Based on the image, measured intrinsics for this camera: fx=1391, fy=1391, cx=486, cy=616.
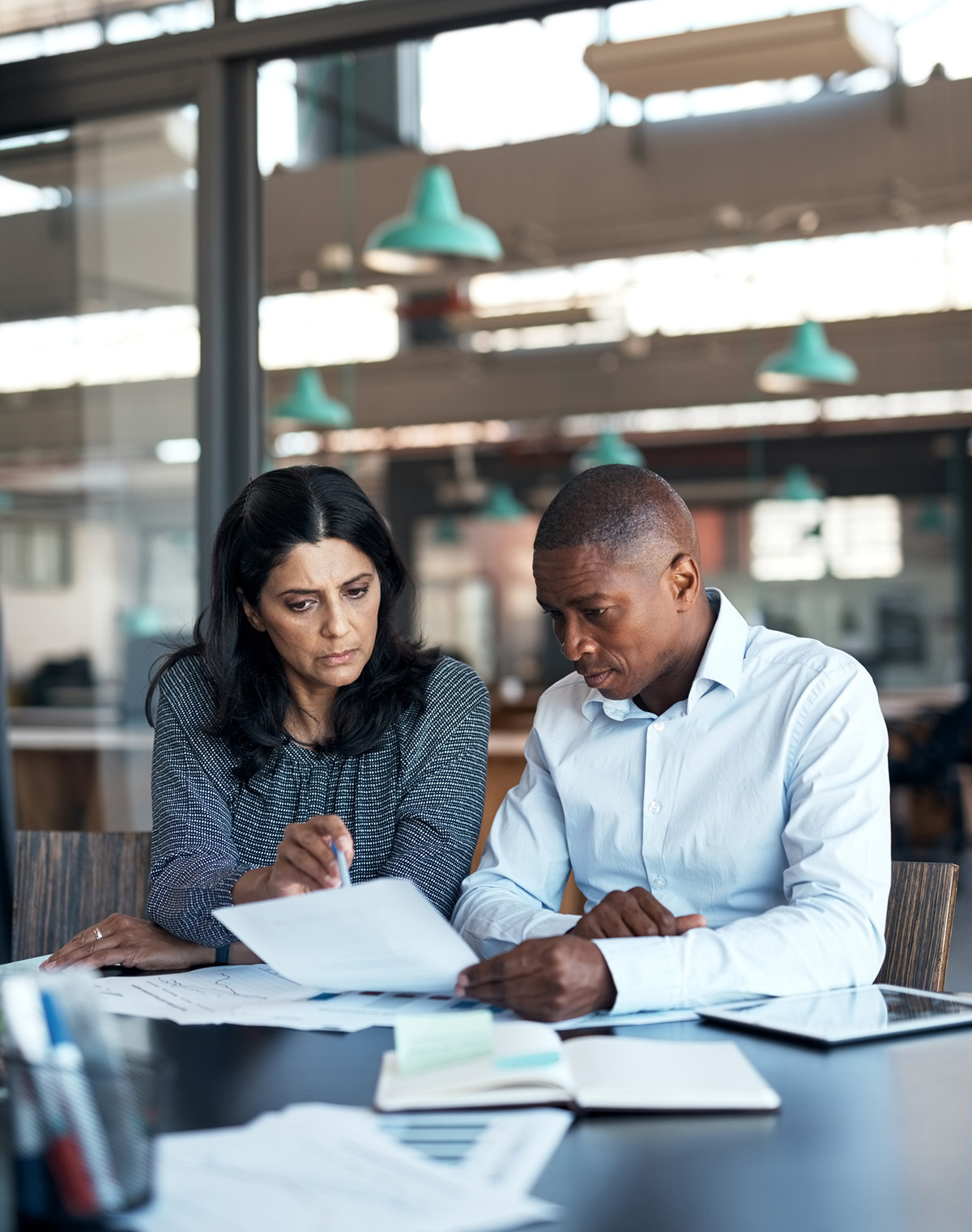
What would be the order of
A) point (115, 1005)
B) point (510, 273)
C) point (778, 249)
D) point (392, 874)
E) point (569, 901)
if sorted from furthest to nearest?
point (510, 273), point (778, 249), point (569, 901), point (392, 874), point (115, 1005)

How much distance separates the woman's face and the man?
0.99 feet


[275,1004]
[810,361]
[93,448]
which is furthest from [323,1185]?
[810,361]

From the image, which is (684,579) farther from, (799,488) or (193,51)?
(799,488)

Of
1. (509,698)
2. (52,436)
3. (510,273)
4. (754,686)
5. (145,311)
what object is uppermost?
(510,273)

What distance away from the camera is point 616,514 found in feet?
5.57

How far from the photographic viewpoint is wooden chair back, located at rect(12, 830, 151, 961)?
2127 millimetres

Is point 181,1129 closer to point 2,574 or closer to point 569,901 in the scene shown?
point 569,901

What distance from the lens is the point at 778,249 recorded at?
880 centimetres

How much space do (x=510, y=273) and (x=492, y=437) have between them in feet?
11.7

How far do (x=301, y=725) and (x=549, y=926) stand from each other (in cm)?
61

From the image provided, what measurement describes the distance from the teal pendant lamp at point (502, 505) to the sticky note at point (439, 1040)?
1067 cm

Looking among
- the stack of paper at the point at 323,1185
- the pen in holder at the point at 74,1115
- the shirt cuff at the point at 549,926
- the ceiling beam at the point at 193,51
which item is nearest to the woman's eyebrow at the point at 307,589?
the shirt cuff at the point at 549,926

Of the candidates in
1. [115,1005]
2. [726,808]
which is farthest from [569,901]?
[115,1005]

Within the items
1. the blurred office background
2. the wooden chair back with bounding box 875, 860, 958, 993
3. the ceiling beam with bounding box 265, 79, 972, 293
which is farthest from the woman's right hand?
the ceiling beam with bounding box 265, 79, 972, 293
